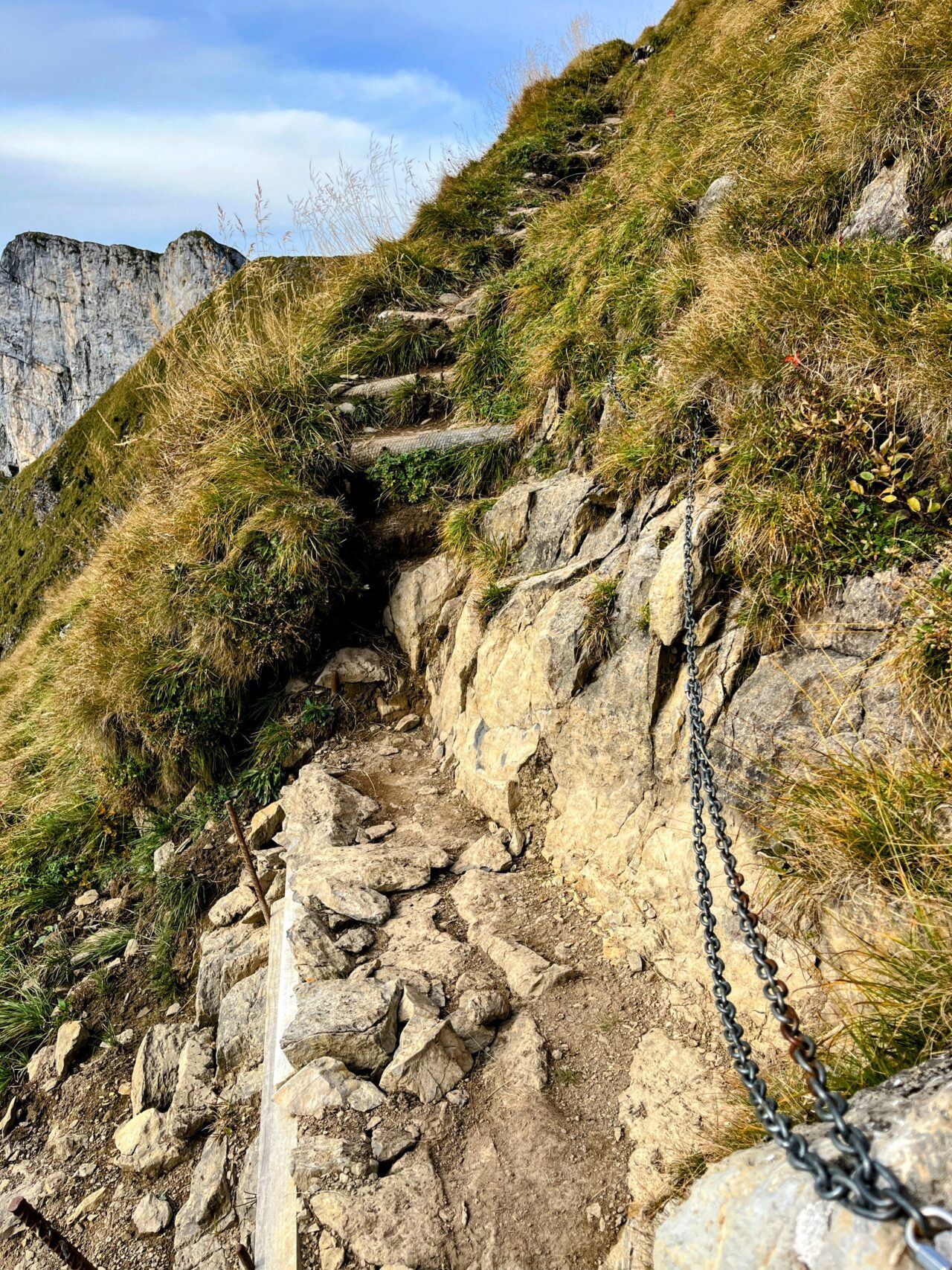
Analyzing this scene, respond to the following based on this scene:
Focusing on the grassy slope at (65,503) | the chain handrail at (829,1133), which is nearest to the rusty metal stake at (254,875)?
the chain handrail at (829,1133)

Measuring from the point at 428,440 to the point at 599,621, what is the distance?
3333 millimetres

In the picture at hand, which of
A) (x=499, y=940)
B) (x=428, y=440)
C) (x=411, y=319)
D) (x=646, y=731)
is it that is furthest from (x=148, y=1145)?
(x=411, y=319)

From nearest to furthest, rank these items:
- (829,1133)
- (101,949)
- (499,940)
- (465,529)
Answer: (829,1133) → (499,940) → (101,949) → (465,529)

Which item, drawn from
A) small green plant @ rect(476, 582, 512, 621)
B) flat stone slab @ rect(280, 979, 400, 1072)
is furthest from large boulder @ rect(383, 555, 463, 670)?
flat stone slab @ rect(280, 979, 400, 1072)

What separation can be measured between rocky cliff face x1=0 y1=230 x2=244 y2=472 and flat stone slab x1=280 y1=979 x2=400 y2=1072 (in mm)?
30765

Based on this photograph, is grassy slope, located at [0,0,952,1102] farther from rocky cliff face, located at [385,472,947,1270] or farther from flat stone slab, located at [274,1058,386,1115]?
flat stone slab, located at [274,1058,386,1115]

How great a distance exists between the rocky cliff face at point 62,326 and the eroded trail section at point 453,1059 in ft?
99.0

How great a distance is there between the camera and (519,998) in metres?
3.29

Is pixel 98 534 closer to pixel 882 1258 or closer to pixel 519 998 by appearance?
pixel 519 998

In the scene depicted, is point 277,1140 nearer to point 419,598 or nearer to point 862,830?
point 862,830

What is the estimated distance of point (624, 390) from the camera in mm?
4930

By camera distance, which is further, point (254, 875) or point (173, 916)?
point (173, 916)

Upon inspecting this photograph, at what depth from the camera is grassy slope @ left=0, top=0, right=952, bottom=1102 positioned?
332 cm

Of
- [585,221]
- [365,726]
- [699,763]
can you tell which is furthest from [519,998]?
[585,221]
